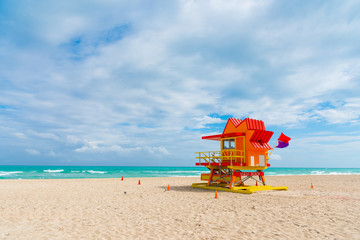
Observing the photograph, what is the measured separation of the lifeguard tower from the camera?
64.0 feet

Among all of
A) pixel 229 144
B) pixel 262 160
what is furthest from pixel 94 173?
pixel 262 160

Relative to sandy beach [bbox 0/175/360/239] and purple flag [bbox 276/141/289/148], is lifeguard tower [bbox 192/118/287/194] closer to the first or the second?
purple flag [bbox 276/141/289/148]

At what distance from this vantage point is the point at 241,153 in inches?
757

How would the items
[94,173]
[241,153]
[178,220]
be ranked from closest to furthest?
[178,220] < [241,153] < [94,173]

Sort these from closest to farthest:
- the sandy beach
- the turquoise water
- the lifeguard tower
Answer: the sandy beach, the lifeguard tower, the turquoise water

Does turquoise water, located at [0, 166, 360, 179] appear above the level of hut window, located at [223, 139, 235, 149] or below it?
below

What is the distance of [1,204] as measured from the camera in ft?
47.5

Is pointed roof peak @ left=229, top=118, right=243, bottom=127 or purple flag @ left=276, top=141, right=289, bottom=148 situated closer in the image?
pointed roof peak @ left=229, top=118, right=243, bottom=127

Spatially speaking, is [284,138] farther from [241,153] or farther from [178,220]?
[178,220]

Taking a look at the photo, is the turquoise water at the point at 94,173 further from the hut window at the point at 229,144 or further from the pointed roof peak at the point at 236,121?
the pointed roof peak at the point at 236,121

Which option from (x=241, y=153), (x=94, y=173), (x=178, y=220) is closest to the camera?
(x=178, y=220)

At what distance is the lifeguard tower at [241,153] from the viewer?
19516 millimetres

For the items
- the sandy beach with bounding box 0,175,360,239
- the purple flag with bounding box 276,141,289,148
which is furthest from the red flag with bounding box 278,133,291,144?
the sandy beach with bounding box 0,175,360,239

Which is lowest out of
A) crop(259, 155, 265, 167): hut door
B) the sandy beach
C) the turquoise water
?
the turquoise water
